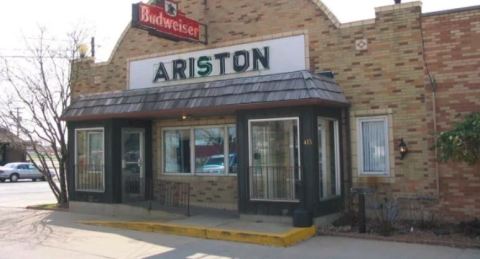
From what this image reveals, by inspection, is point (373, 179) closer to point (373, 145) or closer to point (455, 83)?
point (373, 145)

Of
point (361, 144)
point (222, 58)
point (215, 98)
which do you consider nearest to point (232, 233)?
point (215, 98)

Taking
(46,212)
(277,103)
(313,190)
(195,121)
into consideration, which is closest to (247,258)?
(313,190)

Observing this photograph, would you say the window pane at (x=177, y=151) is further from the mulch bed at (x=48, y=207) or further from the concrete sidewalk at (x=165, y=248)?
the mulch bed at (x=48, y=207)

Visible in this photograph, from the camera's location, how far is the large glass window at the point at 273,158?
12039 millimetres

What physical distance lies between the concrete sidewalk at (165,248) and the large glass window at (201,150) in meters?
3.34

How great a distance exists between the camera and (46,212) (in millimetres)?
16156

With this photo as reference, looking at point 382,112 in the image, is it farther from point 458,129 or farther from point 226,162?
point 226,162

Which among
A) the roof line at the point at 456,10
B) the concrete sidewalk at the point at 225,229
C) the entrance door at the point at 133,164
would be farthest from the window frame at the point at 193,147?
the roof line at the point at 456,10

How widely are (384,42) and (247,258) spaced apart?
5994 millimetres

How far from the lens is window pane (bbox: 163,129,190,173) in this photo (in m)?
15.3

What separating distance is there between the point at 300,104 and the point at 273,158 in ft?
5.61

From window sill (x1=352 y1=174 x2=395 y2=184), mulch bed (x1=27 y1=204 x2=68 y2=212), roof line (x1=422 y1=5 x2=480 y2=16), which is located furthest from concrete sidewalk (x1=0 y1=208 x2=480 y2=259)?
roof line (x1=422 y1=5 x2=480 y2=16)

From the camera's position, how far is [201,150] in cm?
1496

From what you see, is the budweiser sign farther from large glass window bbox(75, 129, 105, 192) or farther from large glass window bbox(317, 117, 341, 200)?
large glass window bbox(317, 117, 341, 200)
